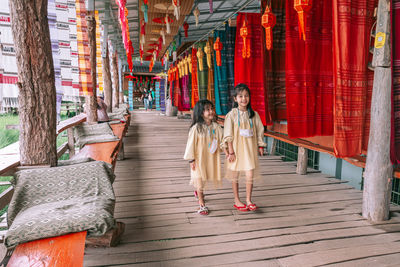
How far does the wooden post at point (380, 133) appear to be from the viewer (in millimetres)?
2258

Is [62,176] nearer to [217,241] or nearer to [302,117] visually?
[217,241]

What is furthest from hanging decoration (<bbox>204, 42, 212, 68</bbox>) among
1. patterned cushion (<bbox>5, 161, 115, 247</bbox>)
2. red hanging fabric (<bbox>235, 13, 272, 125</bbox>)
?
patterned cushion (<bbox>5, 161, 115, 247</bbox>)

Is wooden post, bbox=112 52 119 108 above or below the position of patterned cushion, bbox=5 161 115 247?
above

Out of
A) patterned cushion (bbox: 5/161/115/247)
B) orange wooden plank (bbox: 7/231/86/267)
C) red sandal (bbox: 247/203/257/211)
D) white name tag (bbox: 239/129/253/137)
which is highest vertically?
white name tag (bbox: 239/129/253/137)

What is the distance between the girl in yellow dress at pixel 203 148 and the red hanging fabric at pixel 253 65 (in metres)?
1.35

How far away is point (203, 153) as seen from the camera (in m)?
2.74

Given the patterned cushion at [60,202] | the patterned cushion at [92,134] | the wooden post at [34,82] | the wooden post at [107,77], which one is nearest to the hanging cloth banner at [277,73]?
the patterned cushion at [92,134]

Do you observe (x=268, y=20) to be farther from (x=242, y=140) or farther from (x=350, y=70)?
(x=242, y=140)

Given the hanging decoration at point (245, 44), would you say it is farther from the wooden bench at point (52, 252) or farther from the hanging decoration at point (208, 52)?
the wooden bench at point (52, 252)

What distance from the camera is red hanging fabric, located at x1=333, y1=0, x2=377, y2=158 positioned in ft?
7.78

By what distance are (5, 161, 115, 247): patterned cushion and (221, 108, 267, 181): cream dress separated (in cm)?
126

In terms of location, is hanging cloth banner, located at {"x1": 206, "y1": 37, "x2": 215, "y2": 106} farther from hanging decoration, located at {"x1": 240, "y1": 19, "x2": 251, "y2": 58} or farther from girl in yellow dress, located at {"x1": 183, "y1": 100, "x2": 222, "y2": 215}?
girl in yellow dress, located at {"x1": 183, "y1": 100, "x2": 222, "y2": 215}

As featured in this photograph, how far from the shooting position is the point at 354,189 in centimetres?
351

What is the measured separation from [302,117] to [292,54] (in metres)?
0.73
